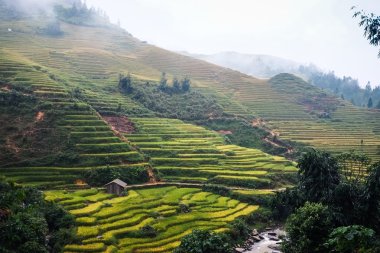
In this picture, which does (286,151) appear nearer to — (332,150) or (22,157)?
(332,150)

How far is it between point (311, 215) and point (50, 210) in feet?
74.9

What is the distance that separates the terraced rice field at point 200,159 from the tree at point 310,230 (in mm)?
23098

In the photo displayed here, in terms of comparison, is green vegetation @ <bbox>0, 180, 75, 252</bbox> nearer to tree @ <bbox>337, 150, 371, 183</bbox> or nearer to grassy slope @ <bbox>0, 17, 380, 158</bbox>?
tree @ <bbox>337, 150, 371, 183</bbox>

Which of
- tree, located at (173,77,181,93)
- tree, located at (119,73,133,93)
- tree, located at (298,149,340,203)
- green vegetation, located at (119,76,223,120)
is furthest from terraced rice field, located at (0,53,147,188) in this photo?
tree, located at (173,77,181,93)

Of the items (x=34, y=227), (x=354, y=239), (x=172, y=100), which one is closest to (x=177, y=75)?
(x=172, y=100)

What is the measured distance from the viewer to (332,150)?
238ft

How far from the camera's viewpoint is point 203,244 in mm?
29078

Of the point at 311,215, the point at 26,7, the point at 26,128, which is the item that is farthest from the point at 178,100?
the point at 26,7

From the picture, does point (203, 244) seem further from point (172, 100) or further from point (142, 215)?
point (172, 100)

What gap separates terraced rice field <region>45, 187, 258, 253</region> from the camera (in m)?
33.1

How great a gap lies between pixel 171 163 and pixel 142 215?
57.8ft

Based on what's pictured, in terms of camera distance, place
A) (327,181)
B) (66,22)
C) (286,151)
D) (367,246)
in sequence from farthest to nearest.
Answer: (66,22) < (286,151) < (327,181) < (367,246)

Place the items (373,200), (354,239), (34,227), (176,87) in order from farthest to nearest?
1. (176,87)
2. (373,200)
3. (34,227)
4. (354,239)

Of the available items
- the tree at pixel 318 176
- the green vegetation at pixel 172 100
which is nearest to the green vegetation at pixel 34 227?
the tree at pixel 318 176
